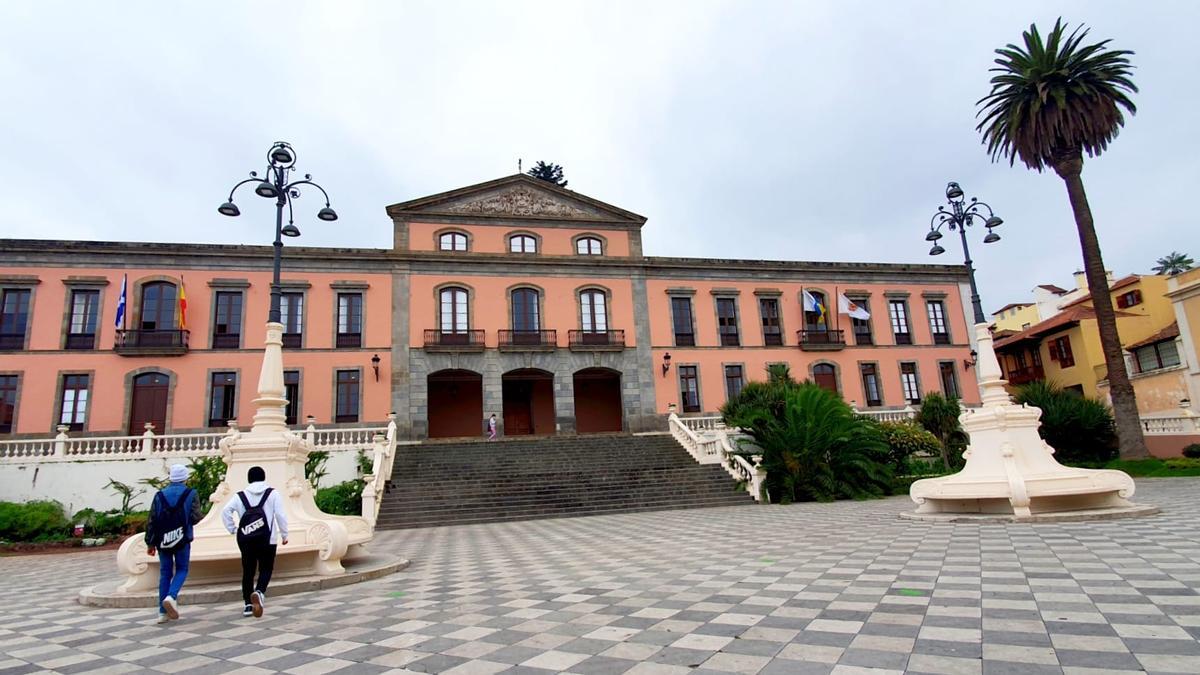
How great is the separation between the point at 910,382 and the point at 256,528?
28832mm

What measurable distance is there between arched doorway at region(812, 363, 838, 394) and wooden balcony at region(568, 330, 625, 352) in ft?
29.8

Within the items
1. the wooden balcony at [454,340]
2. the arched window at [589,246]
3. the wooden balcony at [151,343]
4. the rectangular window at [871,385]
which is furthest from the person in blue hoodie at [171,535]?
the rectangular window at [871,385]

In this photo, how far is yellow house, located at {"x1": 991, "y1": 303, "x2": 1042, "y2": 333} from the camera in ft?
143

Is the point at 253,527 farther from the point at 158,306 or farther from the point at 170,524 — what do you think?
the point at 158,306

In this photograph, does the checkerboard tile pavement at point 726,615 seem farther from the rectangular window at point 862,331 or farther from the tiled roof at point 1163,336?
the tiled roof at point 1163,336

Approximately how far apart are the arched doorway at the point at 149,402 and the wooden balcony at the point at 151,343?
81cm

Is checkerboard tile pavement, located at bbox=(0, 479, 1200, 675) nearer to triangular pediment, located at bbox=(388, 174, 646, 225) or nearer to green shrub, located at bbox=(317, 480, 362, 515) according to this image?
green shrub, located at bbox=(317, 480, 362, 515)

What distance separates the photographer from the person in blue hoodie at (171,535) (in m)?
5.45

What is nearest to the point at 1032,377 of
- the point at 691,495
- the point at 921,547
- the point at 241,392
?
the point at 691,495

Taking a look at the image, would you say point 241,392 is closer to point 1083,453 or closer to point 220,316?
point 220,316

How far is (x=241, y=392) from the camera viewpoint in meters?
22.1

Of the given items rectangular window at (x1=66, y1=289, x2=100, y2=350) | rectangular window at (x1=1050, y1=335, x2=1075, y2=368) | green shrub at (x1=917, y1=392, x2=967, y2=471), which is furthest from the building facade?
green shrub at (x1=917, y1=392, x2=967, y2=471)

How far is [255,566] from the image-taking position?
18.7ft

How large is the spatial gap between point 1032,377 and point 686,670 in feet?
123
